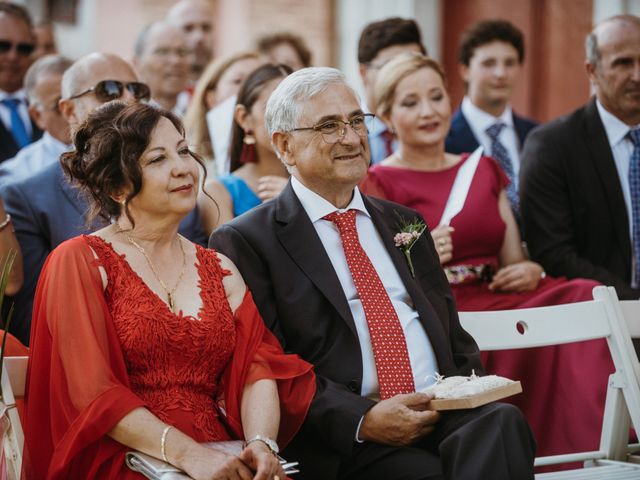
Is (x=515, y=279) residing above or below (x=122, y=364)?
below

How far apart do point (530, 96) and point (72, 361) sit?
6326 millimetres

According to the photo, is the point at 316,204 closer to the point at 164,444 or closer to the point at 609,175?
the point at 164,444

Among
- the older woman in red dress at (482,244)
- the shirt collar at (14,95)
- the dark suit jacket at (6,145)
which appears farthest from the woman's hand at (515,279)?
the shirt collar at (14,95)

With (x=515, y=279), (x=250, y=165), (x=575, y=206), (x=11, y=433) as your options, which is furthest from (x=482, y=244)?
(x=11, y=433)

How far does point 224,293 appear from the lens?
3.89 metres

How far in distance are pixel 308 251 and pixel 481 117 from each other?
3057mm

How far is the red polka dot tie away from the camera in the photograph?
4.05 metres

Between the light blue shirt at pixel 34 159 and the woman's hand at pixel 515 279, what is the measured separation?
2.43 m

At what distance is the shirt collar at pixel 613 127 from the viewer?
20.1 ft

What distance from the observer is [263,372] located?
381 cm

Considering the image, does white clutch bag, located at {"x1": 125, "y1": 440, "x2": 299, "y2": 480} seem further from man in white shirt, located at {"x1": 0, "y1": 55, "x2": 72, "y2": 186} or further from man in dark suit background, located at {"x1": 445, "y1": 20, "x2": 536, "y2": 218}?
man in dark suit background, located at {"x1": 445, "y1": 20, "x2": 536, "y2": 218}

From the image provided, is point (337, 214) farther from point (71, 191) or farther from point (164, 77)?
point (164, 77)

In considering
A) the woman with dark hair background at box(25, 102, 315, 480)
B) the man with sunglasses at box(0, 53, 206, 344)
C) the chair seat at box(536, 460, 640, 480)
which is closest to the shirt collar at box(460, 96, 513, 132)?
the man with sunglasses at box(0, 53, 206, 344)

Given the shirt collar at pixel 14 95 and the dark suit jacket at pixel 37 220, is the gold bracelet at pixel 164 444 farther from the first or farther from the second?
the shirt collar at pixel 14 95
